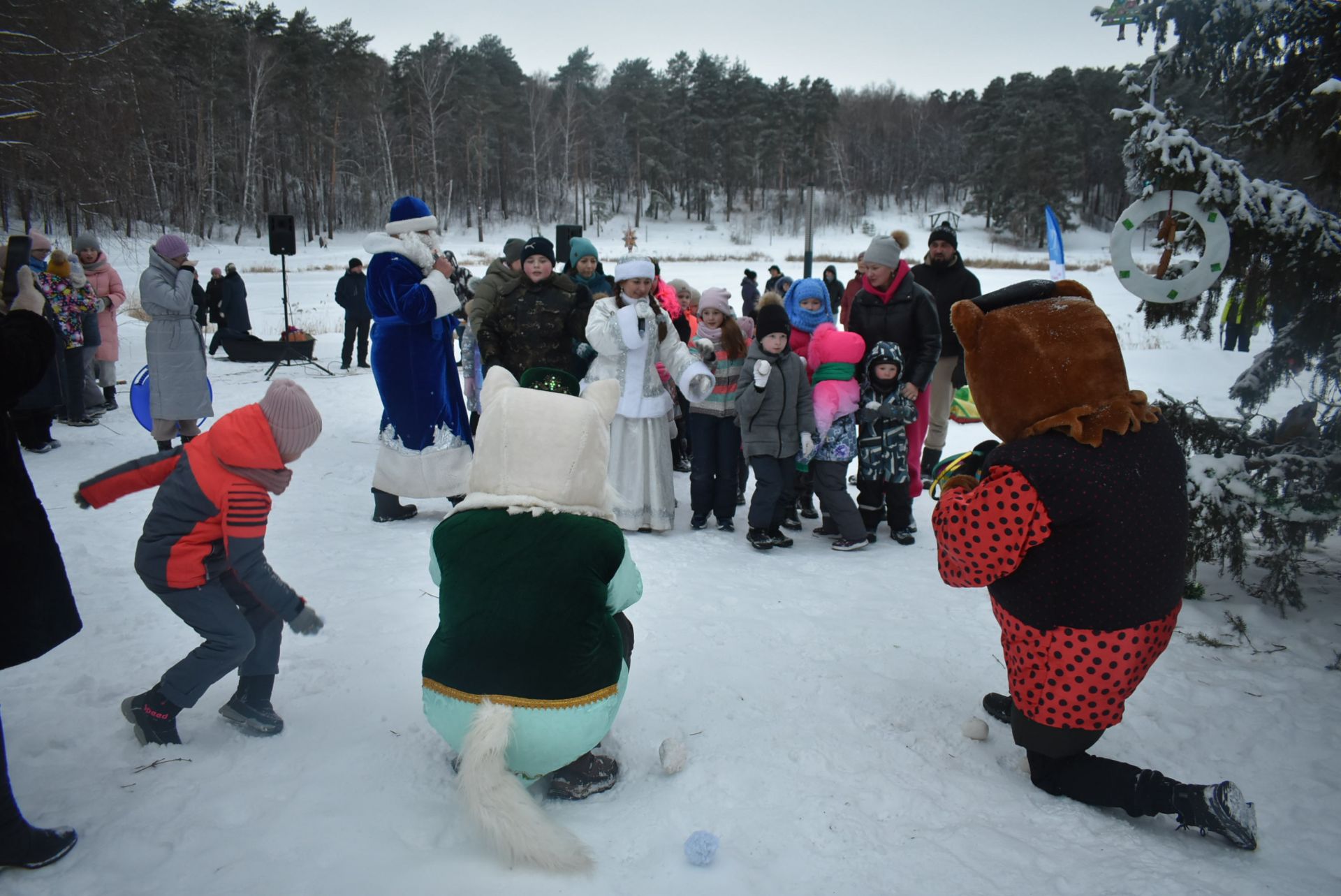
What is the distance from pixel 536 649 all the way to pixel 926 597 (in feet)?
9.41

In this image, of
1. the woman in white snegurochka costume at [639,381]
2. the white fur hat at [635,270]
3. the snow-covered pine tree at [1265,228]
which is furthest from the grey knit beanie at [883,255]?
the snow-covered pine tree at [1265,228]

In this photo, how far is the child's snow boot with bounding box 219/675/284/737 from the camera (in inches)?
113

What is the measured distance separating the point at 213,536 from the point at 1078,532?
9.49 feet

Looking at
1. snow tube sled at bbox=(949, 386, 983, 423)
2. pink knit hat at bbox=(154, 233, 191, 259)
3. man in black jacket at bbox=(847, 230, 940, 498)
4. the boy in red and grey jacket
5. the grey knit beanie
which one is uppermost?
pink knit hat at bbox=(154, 233, 191, 259)

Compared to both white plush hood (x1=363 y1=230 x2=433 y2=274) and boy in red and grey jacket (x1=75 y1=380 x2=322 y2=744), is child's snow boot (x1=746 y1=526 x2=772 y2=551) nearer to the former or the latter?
white plush hood (x1=363 y1=230 x2=433 y2=274)

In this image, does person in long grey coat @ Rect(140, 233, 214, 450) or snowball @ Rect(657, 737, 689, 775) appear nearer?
snowball @ Rect(657, 737, 689, 775)

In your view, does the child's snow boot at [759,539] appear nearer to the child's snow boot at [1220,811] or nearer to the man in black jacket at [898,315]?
the man in black jacket at [898,315]

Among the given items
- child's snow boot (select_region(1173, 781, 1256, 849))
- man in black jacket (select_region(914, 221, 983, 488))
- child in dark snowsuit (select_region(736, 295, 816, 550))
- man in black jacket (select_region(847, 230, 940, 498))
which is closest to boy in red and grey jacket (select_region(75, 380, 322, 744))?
child's snow boot (select_region(1173, 781, 1256, 849))

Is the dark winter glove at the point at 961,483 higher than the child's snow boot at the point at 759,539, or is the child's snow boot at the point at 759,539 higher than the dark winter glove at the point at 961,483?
the dark winter glove at the point at 961,483

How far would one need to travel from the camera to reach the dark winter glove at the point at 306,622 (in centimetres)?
278

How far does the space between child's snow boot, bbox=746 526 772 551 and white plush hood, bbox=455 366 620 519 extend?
2998 mm

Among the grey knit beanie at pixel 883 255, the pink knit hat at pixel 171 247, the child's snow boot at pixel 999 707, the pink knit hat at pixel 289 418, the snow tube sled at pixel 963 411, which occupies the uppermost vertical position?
the pink knit hat at pixel 171 247

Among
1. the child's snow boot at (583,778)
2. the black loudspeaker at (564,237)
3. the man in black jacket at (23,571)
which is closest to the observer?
the man in black jacket at (23,571)

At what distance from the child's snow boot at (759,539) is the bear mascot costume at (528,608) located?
289cm
